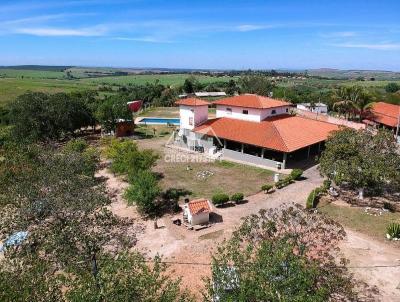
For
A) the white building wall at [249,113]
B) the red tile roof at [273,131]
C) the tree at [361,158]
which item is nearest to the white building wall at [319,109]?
the white building wall at [249,113]

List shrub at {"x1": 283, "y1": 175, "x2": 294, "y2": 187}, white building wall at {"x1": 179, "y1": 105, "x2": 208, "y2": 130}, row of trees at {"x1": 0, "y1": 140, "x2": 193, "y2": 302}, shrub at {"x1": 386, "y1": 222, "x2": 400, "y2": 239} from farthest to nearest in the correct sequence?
white building wall at {"x1": 179, "y1": 105, "x2": 208, "y2": 130} → shrub at {"x1": 283, "y1": 175, "x2": 294, "y2": 187} → shrub at {"x1": 386, "y1": 222, "x2": 400, "y2": 239} → row of trees at {"x1": 0, "y1": 140, "x2": 193, "y2": 302}

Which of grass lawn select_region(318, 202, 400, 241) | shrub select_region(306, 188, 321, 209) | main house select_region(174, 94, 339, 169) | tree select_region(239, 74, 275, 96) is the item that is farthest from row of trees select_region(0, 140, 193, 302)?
tree select_region(239, 74, 275, 96)

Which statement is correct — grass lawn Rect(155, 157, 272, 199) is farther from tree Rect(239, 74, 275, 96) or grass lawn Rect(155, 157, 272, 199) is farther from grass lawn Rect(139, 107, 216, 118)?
tree Rect(239, 74, 275, 96)

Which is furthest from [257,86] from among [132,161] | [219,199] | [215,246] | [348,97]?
[215,246]

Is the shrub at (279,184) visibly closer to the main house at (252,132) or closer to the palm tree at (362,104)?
the main house at (252,132)

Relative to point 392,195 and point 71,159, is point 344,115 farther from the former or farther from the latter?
point 71,159

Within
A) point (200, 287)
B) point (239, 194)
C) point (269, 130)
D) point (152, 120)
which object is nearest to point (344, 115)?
point (269, 130)

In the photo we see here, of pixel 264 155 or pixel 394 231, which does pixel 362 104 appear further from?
pixel 394 231
